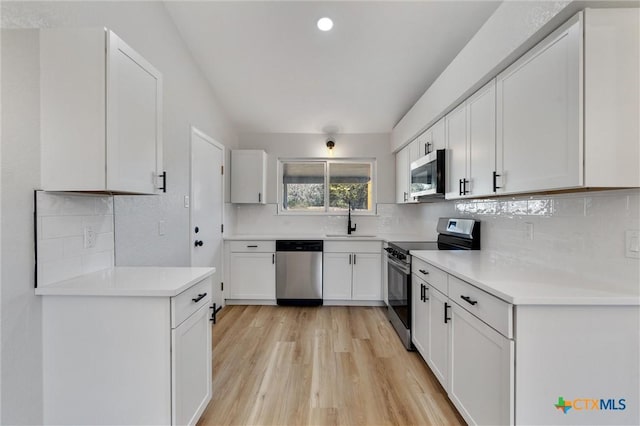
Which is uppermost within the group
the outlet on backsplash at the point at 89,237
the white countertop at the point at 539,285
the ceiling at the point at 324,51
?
the ceiling at the point at 324,51

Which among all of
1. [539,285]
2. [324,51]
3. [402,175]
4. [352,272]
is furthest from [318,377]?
[324,51]

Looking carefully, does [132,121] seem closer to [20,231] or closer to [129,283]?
[20,231]

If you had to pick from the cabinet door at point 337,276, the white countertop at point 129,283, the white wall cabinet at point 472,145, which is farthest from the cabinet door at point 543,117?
the cabinet door at point 337,276

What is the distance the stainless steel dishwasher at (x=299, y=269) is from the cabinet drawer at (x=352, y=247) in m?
0.13

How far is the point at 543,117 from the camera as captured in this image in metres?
1.46

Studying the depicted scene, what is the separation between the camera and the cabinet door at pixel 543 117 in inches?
50.6

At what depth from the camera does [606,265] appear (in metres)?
1.43

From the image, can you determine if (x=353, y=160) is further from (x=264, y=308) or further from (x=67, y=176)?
(x=67, y=176)

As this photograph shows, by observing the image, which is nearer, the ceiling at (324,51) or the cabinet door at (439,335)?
the cabinet door at (439,335)

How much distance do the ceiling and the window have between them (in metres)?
0.77

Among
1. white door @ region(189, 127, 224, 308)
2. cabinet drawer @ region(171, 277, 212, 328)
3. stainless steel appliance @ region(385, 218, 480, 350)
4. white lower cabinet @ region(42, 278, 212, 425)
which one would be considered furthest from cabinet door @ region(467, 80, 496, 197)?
white door @ region(189, 127, 224, 308)

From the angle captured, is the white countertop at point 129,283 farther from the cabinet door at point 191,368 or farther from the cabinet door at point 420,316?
the cabinet door at point 420,316

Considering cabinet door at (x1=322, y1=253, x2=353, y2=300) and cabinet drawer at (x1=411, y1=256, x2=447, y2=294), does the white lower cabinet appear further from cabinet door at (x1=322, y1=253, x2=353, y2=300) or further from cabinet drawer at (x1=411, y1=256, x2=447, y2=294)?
cabinet door at (x1=322, y1=253, x2=353, y2=300)

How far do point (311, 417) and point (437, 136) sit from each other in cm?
251
